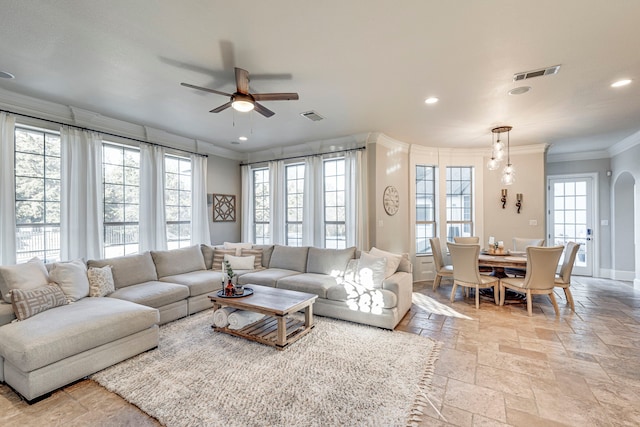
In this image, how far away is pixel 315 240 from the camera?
569 centimetres

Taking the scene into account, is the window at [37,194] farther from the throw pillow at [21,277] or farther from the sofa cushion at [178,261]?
the sofa cushion at [178,261]

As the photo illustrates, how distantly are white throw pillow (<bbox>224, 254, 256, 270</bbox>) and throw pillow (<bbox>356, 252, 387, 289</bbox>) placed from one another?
6.32ft

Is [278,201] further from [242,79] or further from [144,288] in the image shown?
[242,79]

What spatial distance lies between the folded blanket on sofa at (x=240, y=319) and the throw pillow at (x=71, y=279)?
1.63 metres

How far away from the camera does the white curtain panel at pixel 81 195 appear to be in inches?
150

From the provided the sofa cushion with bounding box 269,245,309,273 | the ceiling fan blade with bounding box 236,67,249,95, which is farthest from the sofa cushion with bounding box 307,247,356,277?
the ceiling fan blade with bounding box 236,67,249,95

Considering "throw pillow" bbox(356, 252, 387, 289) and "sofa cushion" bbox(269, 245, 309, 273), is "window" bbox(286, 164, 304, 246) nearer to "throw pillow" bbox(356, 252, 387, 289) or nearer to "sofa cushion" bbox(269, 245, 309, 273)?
"sofa cushion" bbox(269, 245, 309, 273)

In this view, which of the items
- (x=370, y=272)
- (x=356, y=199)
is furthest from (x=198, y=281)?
(x=356, y=199)

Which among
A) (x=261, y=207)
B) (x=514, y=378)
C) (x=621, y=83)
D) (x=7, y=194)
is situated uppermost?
(x=621, y=83)

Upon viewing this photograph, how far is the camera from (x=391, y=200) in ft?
18.1

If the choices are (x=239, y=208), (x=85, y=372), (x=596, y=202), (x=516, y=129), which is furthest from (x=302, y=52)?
(x=596, y=202)

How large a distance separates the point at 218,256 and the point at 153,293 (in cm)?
151

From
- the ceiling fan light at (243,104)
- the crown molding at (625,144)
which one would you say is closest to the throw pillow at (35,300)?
the ceiling fan light at (243,104)

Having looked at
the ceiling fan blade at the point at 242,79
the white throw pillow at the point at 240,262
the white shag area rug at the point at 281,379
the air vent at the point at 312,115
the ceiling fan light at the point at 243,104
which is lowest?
the white shag area rug at the point at 281,379
